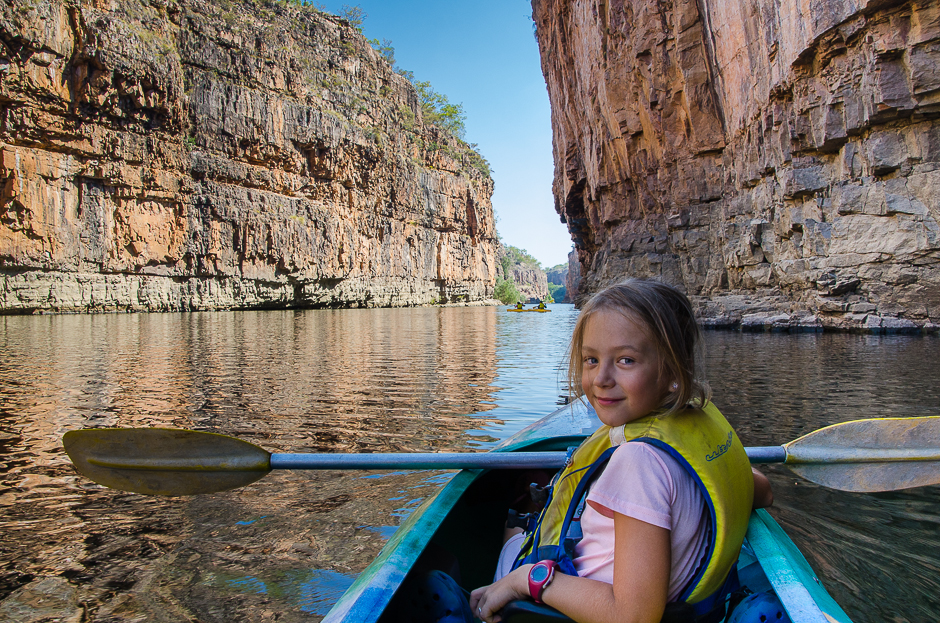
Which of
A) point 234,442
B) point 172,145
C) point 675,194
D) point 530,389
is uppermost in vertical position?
point 172,145

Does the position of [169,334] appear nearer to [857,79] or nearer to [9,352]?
[9,352]

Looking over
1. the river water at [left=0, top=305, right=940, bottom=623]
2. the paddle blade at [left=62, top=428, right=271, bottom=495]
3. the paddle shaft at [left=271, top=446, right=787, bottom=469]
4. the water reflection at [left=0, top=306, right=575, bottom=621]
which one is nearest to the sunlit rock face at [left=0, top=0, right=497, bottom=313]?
the river water at [left=0, top=305, right=940, bottom=623]

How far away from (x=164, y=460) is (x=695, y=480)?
250 cm

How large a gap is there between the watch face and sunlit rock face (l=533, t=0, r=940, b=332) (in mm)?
13759

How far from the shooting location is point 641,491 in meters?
0.99

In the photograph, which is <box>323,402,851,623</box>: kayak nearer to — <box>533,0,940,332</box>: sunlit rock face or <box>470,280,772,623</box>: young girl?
<box>470,280,772,623</box>: young girl

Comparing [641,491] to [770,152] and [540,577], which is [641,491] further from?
[770,152]

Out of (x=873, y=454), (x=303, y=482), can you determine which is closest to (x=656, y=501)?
(x=873, y=454)

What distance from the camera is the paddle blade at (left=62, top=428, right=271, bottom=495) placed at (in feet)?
A: 8.27

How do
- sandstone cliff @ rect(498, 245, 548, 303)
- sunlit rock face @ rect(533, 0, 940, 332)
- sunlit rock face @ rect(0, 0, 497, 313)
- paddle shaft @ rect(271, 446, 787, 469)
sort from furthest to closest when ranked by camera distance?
sandstone cliff @ rect(498, 245, 548, 303), sunlit rock face @ rect(0, 0, 497, 313), sunlit rock face @ rect(533, 0, 940, 332), paddle shaft @ rect(271, 446, 787, 469)

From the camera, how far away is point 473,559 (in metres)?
2.15

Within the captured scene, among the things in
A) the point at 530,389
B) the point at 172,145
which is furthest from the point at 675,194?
the point at 172,145

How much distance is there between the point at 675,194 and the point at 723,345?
10110 millimetres

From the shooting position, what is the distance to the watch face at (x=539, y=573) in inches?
45.5
